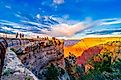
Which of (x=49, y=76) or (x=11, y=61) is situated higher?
(x=11, y=61)

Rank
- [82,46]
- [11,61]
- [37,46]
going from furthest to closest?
[82,46]
[37,46]
[11,61]

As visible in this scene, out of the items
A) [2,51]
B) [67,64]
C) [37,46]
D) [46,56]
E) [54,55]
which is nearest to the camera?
[2,51]

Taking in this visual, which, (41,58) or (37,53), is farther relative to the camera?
(41,58)

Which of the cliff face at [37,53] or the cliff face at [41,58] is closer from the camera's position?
the cliff face at [37,53]

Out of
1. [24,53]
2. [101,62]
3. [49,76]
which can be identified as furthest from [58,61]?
[24,53]

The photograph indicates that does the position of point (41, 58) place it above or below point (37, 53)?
below

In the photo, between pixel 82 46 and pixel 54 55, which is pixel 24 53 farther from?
pixel 82 46

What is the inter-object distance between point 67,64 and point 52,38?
30.6 feet

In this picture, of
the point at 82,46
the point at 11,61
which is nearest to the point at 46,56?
the point at 11,61

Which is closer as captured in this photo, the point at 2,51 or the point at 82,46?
the point at 2,51

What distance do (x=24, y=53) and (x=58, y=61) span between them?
18198mm

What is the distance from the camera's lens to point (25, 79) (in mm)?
8305

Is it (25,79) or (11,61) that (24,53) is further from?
(25,79)

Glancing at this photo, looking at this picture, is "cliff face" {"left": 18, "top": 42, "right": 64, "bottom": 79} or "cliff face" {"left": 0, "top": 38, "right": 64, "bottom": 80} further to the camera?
"cliff face" {"left": 18, "top": 42, "right": 64, "bottom": 79}
